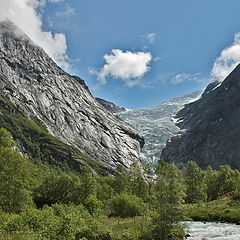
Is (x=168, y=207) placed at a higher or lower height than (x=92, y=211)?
lower

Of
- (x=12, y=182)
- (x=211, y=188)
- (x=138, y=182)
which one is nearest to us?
(x=12, y=182)

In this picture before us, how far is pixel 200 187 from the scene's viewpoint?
99.8 meters

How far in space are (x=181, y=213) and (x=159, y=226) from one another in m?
2.57

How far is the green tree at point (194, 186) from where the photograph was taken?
9594cm

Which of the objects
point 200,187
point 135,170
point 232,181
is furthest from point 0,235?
point 232,181

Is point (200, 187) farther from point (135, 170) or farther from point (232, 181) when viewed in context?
point (135, 170)

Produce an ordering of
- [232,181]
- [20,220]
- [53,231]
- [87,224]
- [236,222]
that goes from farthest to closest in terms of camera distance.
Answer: [232,181] < [236,222] < [87,224] < [20,220] < [53,231]

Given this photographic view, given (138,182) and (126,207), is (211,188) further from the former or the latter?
(126,207)

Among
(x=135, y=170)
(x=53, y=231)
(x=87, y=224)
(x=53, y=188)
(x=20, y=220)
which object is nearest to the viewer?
(x=53, y=231)

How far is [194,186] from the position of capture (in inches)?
3885

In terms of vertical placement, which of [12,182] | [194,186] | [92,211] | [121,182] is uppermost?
[121,182]

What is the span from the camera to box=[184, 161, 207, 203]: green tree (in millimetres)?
95938

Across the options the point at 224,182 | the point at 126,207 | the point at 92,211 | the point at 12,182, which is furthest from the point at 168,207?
the point at 224,182

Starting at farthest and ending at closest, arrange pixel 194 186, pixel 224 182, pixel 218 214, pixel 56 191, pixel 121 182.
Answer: pixel 224 182 → pixel 121 182 → pixel 194 186 → pixel 56 191 → pixel 218 214
